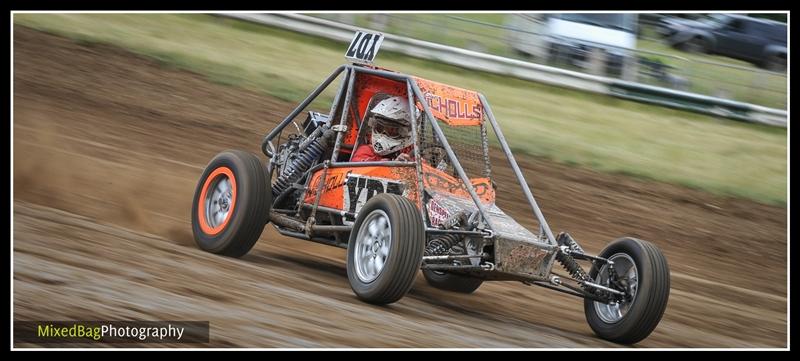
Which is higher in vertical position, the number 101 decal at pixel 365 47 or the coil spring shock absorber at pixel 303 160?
the number 101 decal at pixel 365 47

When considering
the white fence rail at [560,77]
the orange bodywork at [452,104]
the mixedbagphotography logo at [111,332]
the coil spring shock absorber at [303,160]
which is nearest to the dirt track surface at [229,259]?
the mixedbagphotography logo at [111,332]

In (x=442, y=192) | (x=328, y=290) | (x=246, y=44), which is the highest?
(x=246, y=44)

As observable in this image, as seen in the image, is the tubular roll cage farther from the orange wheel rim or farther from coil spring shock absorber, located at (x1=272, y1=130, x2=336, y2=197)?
the orange wheel rim

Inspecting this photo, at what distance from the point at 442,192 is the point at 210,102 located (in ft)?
22.9

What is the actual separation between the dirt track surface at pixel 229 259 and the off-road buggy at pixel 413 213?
10.3 inches

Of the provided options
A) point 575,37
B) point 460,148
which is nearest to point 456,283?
→ point 460,148

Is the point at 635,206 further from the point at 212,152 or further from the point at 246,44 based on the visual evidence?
the point at 246,44

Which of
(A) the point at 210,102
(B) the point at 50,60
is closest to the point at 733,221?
(A) the point at 210,102

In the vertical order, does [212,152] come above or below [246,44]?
below

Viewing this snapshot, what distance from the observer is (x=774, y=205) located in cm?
1258

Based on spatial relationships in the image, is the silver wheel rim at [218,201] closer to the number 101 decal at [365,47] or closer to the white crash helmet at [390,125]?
the white crash helmet at [390,125]

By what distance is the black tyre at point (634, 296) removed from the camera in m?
6.70

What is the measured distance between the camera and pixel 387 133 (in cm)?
800

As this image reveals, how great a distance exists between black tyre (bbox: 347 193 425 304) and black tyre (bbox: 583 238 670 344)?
141 centimetres
